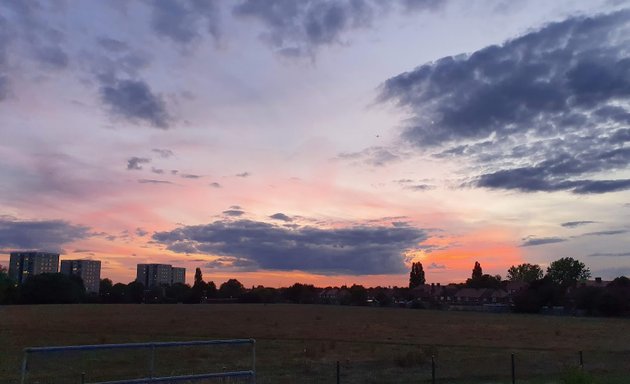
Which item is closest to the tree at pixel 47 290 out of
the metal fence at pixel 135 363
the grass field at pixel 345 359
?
the grass field at pixel 345 359

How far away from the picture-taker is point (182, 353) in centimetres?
3641

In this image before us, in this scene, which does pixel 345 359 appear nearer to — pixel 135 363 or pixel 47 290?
pixel 135 363

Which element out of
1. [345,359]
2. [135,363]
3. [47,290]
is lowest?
[345,359]

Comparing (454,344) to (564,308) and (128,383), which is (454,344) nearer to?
(128,383)

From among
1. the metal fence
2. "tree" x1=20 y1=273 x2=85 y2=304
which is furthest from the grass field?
"tree" x1=20 y1=273 x2=85 y2=304

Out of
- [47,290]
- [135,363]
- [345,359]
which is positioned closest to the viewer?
[135,363]

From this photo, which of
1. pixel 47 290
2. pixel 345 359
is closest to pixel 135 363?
pixel 345 359

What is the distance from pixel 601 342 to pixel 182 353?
35.3 metres

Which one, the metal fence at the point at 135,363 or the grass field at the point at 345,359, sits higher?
the metal fence at the point at 135,363

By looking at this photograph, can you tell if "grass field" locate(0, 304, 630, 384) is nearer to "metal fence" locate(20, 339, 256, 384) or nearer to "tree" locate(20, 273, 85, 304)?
"metal fence" locate(20, 339, 256, 384)

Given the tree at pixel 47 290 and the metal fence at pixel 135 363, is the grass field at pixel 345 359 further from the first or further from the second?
the tree at pixel 47 290

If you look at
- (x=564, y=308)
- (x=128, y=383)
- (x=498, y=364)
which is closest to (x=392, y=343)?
(x=498, y=364)

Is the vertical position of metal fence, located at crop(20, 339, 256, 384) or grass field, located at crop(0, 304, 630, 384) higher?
metal fence, located at crop(20, 339, 256, 384)

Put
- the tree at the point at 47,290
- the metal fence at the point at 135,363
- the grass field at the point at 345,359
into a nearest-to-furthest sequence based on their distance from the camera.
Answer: the metal fence at the point at 135,363 < the grass field at the point at 345,359 < the tree at the point at 47,290
